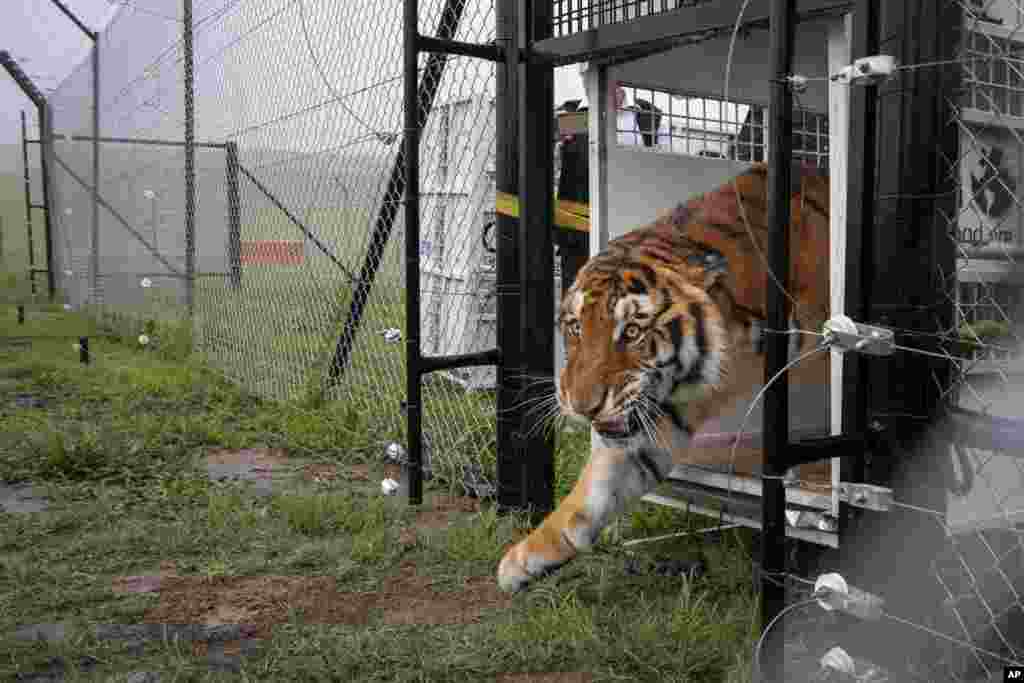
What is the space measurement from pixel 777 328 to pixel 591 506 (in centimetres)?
93

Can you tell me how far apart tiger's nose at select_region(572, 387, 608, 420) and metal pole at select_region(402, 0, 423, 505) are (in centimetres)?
93

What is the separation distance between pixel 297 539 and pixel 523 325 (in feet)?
3.53

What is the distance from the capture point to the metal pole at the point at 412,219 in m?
3.01

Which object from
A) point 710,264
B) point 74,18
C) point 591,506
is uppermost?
point 74,18

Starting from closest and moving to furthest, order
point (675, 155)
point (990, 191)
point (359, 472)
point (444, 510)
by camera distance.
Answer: point (990, 191) < point (675, 155) < point (444, 510) < point (359, 472)

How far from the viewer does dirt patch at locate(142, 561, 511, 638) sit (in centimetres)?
268

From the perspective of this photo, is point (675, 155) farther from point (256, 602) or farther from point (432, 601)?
point (256, 602)

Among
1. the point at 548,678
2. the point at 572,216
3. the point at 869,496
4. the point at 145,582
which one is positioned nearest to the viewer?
the point at 869,496

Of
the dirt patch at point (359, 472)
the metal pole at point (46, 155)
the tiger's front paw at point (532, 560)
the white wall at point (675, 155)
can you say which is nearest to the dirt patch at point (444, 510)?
the dirt patch at point (359, 472)

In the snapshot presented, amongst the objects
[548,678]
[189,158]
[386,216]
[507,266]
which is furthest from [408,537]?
[189,158]

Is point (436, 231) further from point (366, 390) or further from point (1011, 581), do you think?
point (1011, 581)

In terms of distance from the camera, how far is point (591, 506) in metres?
2.62

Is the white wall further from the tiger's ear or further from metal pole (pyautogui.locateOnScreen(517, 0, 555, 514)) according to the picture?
the tiger's ear

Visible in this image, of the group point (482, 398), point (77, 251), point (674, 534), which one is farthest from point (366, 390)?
point (77, 251)
